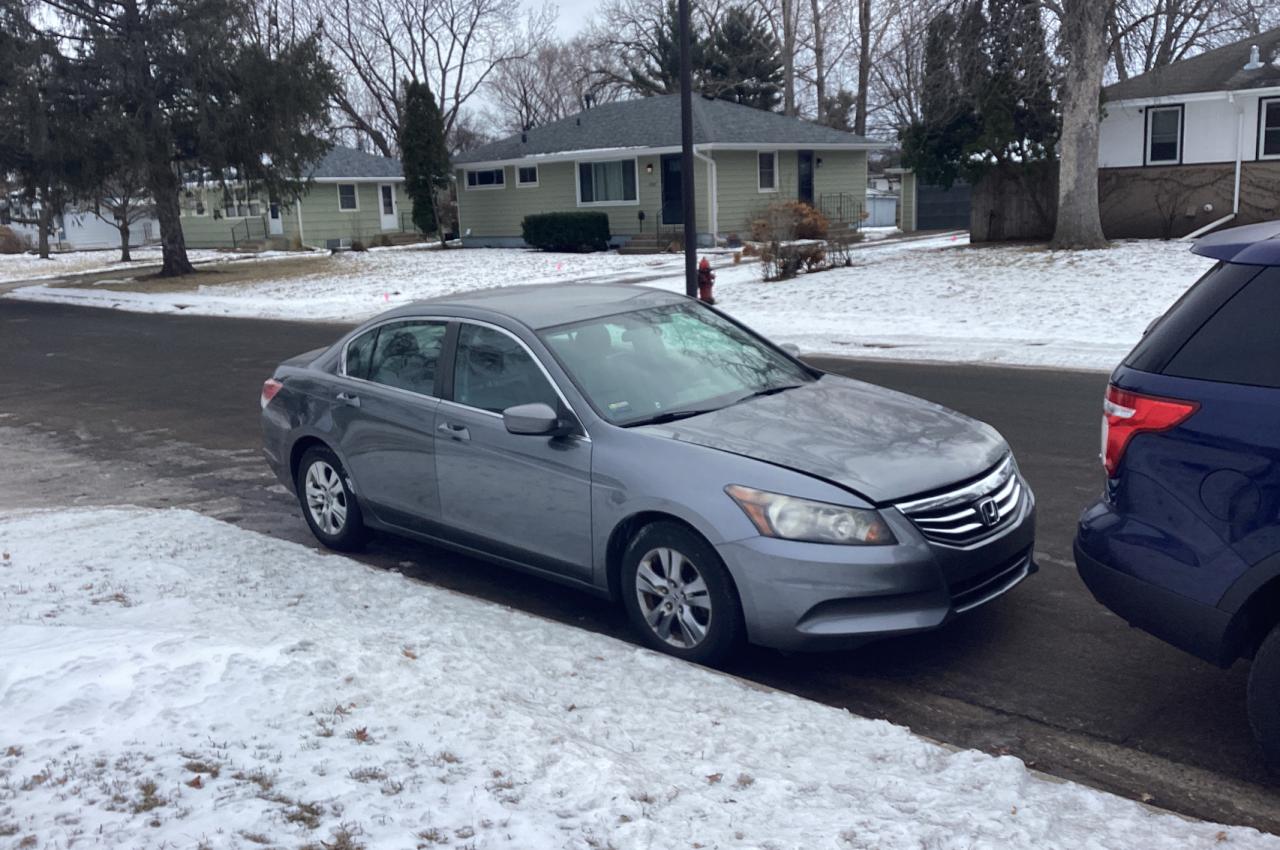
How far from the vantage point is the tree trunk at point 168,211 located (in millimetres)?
30641

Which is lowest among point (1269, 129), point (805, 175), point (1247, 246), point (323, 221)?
point (1247, 246)

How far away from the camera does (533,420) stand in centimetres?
534

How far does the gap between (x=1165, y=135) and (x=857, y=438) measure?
82.7ft

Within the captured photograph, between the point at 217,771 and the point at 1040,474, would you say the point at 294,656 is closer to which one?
the point at 217,771

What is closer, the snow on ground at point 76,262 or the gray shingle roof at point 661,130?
the gray shingle roof at point 661,130

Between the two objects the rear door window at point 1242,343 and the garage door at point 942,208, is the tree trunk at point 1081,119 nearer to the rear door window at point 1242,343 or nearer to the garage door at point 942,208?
the garage door at point 942,208

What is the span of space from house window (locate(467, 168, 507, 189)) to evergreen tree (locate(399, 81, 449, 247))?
1389 millimetres

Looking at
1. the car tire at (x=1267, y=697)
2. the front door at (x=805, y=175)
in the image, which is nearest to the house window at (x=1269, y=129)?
the front door at (x=805, y=175)

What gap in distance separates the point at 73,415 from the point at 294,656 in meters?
9.17

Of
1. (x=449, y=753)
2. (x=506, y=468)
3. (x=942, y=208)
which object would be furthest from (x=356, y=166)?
(x=449, y=753)

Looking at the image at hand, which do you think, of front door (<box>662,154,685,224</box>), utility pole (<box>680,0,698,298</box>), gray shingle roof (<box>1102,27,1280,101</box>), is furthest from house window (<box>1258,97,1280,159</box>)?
front door (<box>662,154,685,224</box>)

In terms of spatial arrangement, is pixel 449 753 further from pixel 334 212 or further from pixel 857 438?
pixel 334 212

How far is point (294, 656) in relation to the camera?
4.45 meters

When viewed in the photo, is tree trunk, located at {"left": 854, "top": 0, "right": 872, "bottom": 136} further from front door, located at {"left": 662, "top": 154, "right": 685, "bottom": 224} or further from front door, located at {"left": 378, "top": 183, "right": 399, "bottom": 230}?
front door, located at {"left": 378, "top": 183, "right": 399, "bottom": 230}
